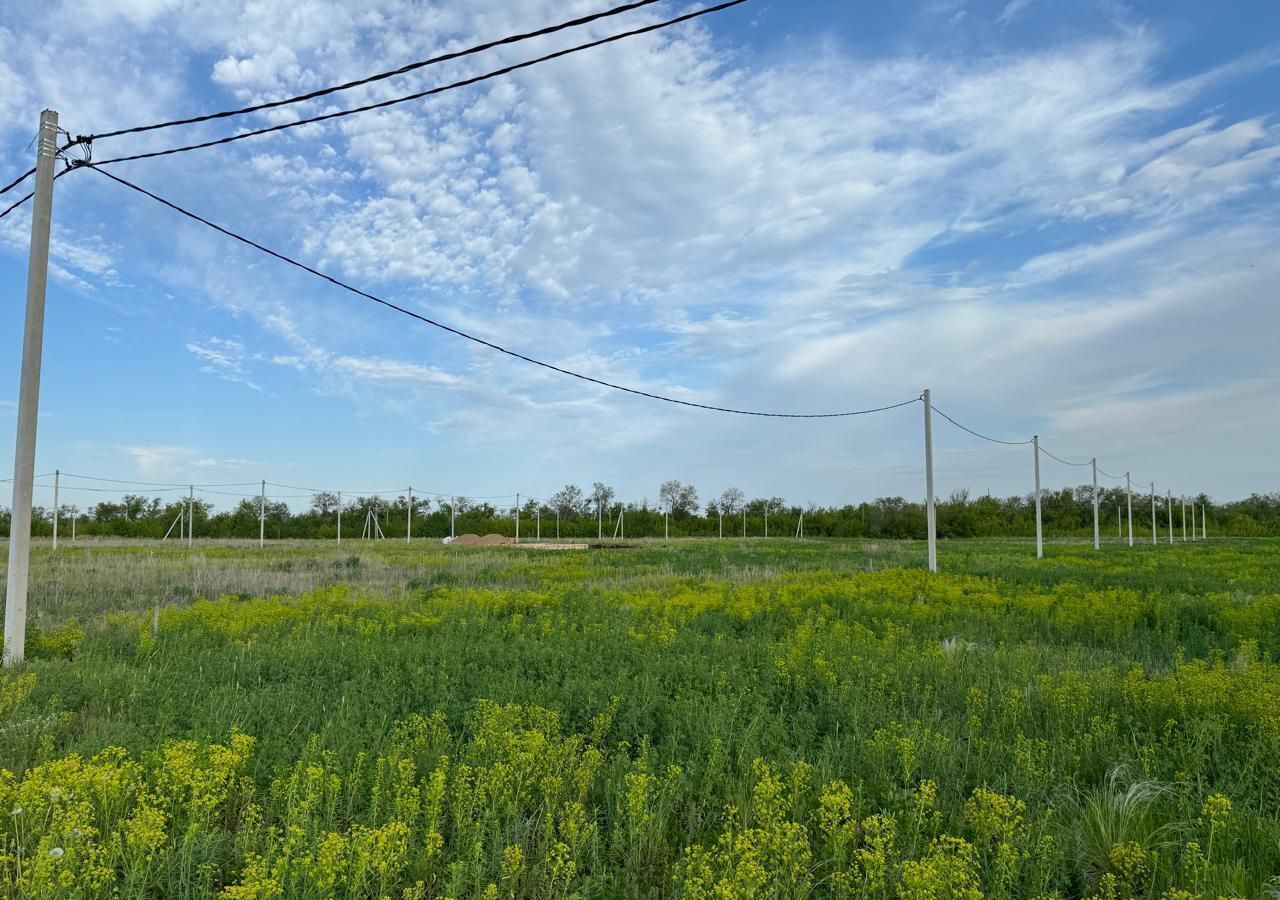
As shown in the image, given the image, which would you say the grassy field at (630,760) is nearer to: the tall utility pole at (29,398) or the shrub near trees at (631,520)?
the tall utility pole at (29,398)

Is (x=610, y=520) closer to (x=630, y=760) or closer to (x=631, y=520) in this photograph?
(x=631, y=520)

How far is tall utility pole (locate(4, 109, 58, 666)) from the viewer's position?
26.3 feet

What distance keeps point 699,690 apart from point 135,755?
4389 millimetres

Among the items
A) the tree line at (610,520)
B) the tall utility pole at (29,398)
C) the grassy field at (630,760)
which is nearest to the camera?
the grassy field at (630,760)

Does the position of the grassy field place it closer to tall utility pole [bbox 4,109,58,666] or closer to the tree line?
tall utility pole [bbox 4,109,58,666]

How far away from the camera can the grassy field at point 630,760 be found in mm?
3654

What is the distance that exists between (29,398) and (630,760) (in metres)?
8.21

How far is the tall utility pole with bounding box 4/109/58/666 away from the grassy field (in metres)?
0.80

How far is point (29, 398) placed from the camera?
8.46 metres

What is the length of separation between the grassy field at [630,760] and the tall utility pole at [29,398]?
80 centimetres

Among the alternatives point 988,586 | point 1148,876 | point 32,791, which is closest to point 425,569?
point 988,586

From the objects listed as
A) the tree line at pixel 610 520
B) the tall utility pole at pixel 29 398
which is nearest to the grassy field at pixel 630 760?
the tall utility pole at pixel 29 398

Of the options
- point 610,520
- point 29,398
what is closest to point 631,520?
point 610,520

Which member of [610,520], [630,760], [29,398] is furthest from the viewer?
[610,520]
